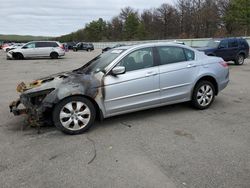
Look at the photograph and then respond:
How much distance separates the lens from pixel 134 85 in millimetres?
5699

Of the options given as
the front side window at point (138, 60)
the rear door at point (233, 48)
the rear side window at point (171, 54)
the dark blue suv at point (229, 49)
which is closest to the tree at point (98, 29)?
the dark blue suv at point (229, 49)

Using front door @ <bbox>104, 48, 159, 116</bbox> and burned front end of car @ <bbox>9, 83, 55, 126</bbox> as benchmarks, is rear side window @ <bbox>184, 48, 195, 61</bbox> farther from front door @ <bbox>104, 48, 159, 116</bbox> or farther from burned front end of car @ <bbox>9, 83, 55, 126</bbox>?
burned front end of car @ <bbox>9, 83, 55, 126</bbox>

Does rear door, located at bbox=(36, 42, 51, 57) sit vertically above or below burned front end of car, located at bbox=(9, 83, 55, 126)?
above

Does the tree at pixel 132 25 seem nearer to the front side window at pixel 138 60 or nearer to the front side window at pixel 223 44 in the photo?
the front side window at pixel 223 44

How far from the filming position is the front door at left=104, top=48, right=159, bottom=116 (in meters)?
5.50

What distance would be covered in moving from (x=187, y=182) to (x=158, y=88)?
2.77 meters

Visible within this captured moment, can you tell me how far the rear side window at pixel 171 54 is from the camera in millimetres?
6218

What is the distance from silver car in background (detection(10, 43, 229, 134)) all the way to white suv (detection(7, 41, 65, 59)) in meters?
21.7

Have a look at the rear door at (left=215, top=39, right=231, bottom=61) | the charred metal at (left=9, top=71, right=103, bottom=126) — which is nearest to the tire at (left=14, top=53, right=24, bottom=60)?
the rear door at (left=215, top=39, right=231, bottom=61)

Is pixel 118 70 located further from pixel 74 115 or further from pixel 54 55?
pixel 54 55

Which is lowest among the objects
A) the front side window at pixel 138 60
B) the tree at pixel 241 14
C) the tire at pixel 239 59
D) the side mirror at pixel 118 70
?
the tire at pixel 239 59

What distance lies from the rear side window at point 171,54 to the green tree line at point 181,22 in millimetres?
37667

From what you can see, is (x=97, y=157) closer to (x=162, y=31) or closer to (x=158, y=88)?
(x=158, y=88)

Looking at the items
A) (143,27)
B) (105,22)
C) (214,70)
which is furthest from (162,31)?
(214,70)
